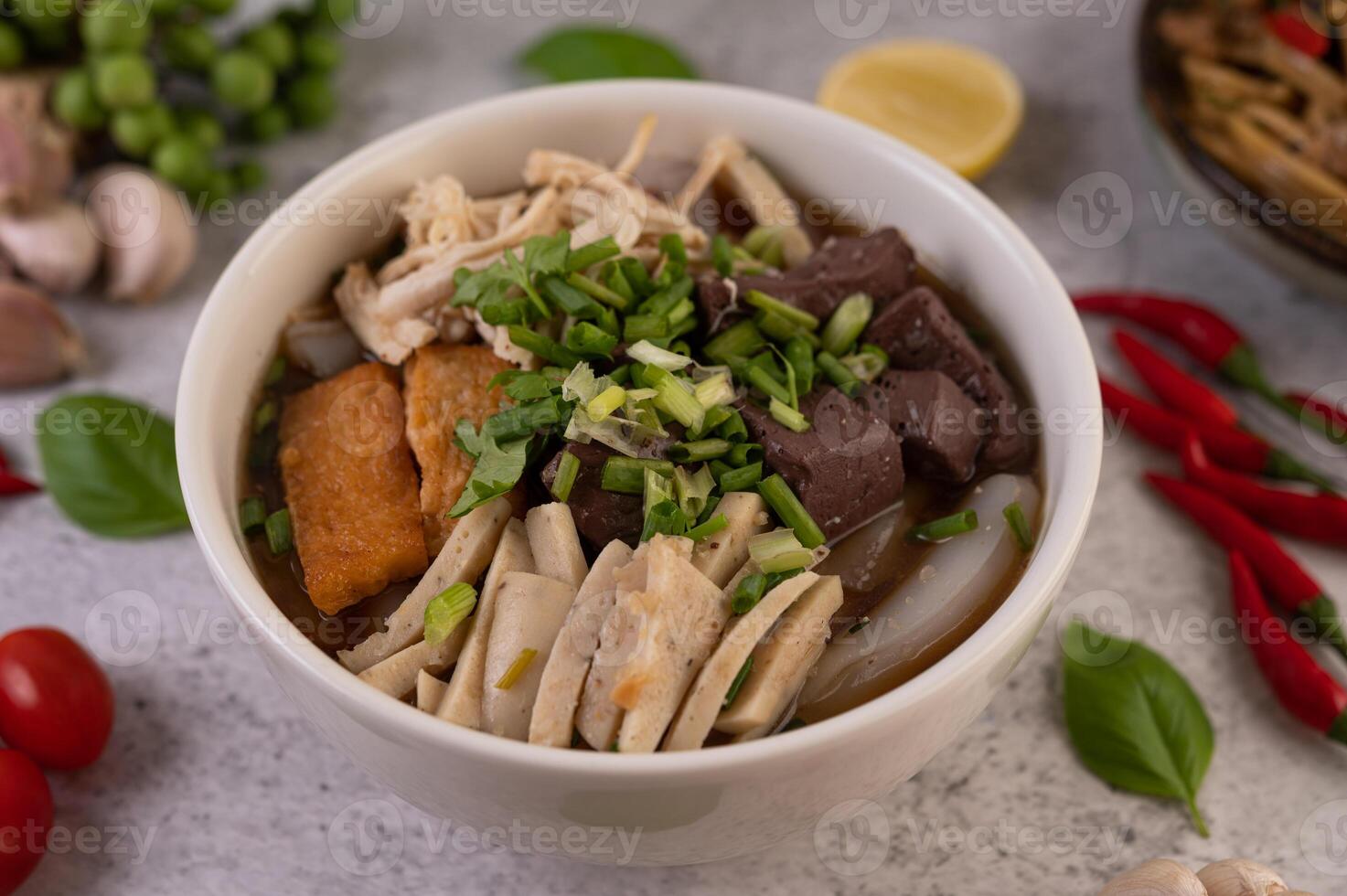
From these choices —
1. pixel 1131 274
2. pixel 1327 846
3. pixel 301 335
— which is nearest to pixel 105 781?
pixel 301 335

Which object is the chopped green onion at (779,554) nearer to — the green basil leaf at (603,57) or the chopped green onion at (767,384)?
the chopped green onion at (767,384)

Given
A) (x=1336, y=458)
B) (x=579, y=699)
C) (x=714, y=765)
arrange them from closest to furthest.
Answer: (x=714, y=765) < (x=579, y=699) < (x=1336, y=458)

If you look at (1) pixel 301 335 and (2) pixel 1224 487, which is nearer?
(1) pixel 301 335

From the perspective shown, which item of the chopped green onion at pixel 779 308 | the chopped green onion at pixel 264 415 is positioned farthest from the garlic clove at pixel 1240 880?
the chopped green onion at pixel 264 415

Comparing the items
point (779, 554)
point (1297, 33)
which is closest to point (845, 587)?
point (779, 554)

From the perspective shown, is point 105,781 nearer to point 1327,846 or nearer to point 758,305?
point 758,305

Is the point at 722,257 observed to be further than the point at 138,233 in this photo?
No

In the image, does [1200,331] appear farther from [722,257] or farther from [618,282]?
[618,282]
